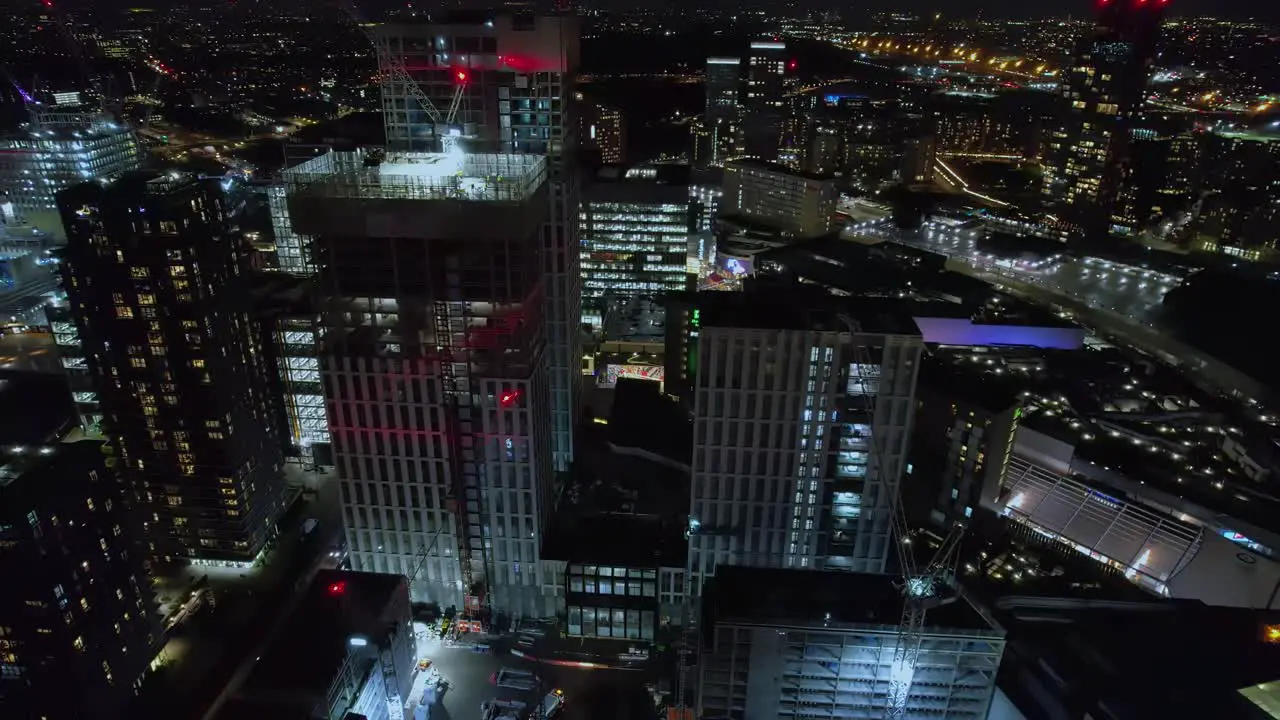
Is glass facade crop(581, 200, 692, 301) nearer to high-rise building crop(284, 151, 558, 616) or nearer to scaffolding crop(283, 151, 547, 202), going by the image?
high-rise building crop(284, 151, 558, 616)

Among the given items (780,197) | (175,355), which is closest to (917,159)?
(780,197)

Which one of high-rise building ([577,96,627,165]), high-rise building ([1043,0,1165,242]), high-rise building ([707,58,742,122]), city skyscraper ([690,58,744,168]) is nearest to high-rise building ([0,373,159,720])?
high-rise building ([577,96,627,165])

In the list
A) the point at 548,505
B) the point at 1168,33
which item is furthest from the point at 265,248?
the point at 1168,33

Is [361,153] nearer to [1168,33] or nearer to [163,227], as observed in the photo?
[163,227]

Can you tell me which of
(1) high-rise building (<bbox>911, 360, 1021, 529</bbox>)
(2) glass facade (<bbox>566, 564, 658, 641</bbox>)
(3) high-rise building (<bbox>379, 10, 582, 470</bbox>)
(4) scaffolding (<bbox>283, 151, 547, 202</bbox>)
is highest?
(3) high-rise building (<bbox>379, 10, 582, 470</bbox>)

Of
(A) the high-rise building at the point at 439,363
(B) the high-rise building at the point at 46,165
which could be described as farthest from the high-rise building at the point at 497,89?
(B) the high-rise building at the point at 46,165
